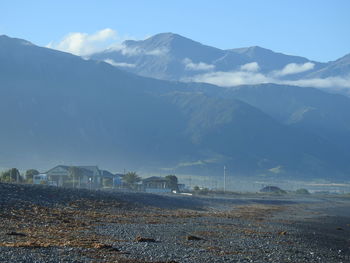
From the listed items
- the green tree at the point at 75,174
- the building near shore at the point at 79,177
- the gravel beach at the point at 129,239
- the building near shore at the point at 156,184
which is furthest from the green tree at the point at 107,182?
the gravel beach at the point at 129,239

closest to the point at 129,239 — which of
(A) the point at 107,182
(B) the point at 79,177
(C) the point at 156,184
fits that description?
(B) the point at 79,177

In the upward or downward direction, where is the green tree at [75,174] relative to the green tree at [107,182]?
upward

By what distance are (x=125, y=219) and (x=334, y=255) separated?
1215 centimetres

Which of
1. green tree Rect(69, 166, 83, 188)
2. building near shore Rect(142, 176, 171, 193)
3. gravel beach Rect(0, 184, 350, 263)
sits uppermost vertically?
green tree Rect(69, 166, 83, 188)

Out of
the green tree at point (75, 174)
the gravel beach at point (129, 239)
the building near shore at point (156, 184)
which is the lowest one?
the gravel beach at point (129, 239)

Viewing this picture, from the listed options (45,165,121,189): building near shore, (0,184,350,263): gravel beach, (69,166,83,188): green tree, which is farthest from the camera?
(45,165,121,189): building near shore

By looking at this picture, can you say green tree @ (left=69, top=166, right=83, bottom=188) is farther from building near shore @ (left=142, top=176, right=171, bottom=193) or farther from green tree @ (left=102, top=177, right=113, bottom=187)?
building near shore @ (left=142, top=176, right=171, bottom=193)

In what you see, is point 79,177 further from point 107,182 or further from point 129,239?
point 129,239

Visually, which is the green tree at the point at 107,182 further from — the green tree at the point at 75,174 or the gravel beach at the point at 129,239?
the gravel beach at the point at 129,239

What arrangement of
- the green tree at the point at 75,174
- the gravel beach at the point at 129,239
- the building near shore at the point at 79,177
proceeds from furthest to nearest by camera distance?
1. the building near shore at the point at 79,177
2. the green tree at the point at 75,174
3. the gravel beach at the point at 129,239

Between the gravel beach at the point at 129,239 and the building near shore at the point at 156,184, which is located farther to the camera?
the building near shore at the point at 156,184

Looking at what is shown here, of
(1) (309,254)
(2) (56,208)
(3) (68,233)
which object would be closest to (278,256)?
(1) (309,254)

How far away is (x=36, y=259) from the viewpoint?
1797 cm

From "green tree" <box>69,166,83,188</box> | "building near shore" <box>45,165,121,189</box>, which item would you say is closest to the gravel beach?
"green tree" <box>69,166,83,188</box>
